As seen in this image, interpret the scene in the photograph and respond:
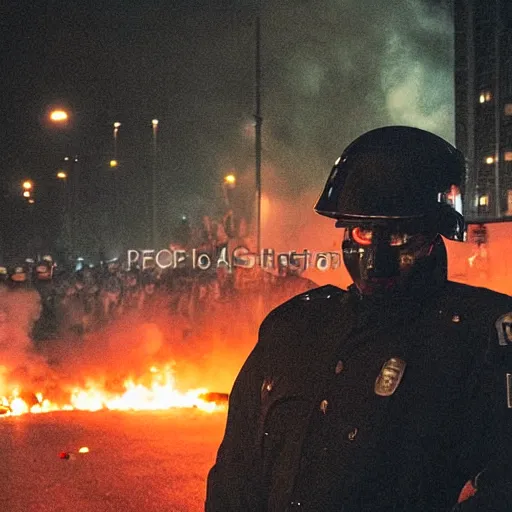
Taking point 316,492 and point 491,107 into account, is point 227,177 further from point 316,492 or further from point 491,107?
point 316,492

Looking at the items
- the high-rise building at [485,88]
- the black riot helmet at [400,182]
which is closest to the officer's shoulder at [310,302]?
the black riot helmet at [400,182]

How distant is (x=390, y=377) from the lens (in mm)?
1400

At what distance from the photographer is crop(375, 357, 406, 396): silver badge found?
4.56ft

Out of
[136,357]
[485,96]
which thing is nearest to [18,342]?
[136,357]

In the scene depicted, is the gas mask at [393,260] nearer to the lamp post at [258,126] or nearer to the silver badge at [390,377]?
the silver badge at [390,377]

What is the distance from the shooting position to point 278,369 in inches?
61.6

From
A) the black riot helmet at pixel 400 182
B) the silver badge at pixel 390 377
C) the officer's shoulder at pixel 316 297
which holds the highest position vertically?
the black riot helmet at pixel 400 182

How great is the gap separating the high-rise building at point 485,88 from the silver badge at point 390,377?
8.99m

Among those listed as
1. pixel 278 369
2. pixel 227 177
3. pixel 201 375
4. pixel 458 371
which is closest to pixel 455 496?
pixel 458 371

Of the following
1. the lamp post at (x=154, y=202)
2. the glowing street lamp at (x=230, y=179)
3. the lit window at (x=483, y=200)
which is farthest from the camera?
the lamp post at (x=154, y=202)

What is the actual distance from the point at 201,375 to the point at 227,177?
301 inches

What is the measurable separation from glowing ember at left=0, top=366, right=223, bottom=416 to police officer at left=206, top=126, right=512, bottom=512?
291 inches

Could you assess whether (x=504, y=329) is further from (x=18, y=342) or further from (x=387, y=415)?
(x=18, y=342)

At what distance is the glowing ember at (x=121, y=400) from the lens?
9.15 m
